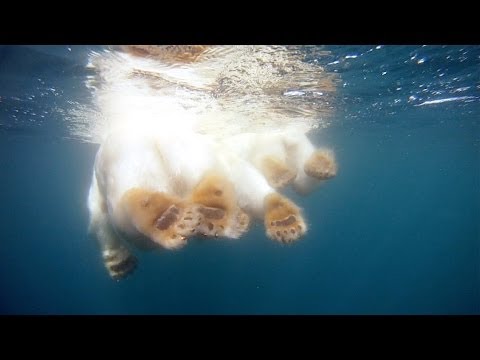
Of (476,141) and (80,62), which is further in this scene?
(476,141)

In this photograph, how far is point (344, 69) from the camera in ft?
30.6

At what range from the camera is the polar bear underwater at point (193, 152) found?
12.7 feet

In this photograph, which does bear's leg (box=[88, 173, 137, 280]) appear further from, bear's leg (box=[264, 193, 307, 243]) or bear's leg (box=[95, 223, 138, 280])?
bear's leg (box=[264, 193, 307, 243])

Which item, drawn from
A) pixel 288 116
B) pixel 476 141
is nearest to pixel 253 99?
pixel 288 116

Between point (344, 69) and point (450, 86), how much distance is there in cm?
547

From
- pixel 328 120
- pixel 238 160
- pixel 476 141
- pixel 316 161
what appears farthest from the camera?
pixel 476 141

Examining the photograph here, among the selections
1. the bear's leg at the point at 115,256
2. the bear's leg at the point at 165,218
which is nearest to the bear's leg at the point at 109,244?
the bear's leg at the point at 115,256

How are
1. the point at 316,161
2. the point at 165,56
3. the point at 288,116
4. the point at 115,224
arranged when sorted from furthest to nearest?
1. the point at 288,116
2. the point at 165,56
3. the point at 316,161
4. the point at 115,224

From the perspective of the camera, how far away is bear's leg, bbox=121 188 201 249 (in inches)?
143

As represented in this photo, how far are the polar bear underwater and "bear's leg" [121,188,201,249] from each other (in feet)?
0.03

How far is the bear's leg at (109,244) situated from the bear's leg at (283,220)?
3106 millimetres

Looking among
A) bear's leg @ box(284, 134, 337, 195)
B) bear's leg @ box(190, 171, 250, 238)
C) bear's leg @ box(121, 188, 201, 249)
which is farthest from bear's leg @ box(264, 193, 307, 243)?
bear's leg @ box(284, 134, 337, 195)
